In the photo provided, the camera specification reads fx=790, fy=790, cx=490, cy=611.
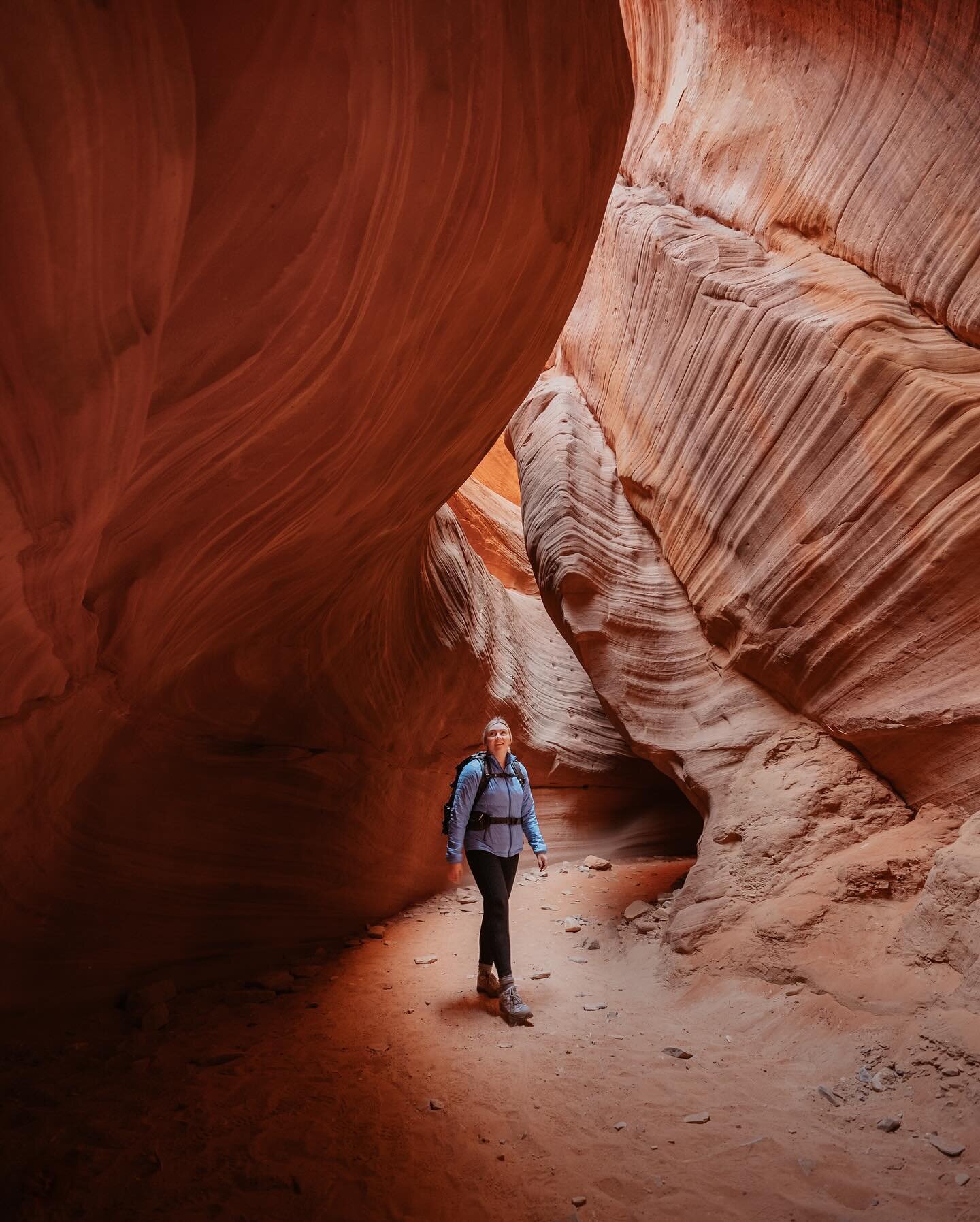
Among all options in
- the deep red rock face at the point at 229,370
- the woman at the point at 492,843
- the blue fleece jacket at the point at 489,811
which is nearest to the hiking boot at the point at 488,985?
the woman at the point at 492,843

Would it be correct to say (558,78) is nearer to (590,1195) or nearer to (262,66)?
(262,66)

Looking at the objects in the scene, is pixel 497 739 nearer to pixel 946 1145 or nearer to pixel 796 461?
pixel 796 461

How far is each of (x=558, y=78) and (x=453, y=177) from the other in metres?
0.54

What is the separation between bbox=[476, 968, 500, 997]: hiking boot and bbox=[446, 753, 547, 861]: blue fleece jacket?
635 millimetres

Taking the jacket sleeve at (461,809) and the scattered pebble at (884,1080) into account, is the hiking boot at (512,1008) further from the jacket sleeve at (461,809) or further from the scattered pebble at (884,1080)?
the scattered pebble at (884,1080)

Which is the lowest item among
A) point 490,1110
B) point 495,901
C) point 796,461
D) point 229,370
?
point 490,1110

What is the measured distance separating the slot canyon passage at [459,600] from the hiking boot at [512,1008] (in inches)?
5.0

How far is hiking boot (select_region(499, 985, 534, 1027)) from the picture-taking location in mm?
3928

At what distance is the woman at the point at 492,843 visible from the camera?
4191mm

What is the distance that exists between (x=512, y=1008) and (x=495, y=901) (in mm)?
511


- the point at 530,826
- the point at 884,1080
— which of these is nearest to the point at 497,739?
the point at 530,826

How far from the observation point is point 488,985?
14.1ft

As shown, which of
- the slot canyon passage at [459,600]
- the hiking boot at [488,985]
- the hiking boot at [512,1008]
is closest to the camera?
the slot canyon passage at [459,600]

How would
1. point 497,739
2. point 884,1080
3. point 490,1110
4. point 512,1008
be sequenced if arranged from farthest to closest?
point 497,739 < point 512,1008 < point 490,1110 < point 884,1080
